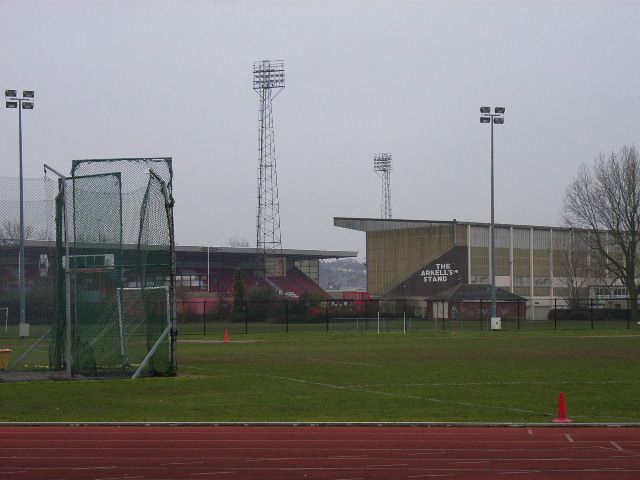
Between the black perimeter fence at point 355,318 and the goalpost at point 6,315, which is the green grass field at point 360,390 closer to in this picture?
the goalpost at point 6,315

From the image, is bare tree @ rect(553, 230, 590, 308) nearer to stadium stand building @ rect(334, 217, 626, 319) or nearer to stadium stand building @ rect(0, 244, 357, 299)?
stadium stand building @ rect(334, 217, 626, 319)

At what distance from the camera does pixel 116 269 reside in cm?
2433

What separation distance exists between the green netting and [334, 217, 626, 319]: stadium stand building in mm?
62168

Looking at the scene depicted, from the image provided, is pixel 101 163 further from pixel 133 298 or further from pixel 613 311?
pixel 613 311

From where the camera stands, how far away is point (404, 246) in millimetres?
93250

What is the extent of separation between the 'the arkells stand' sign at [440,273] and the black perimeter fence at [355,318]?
11812 millimetres

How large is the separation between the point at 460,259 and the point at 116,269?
66535 mm

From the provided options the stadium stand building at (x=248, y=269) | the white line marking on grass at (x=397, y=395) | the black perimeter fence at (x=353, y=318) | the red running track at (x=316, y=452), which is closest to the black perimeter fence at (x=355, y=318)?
the black perimeter fence at (x=353, y=318)

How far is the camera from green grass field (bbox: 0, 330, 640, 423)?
17094 mm

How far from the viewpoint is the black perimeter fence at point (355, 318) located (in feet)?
202

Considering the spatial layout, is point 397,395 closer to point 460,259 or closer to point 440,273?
point 460,259

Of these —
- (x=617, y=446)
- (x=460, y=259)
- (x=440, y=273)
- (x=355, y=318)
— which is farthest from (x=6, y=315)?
(x=440, y=273)

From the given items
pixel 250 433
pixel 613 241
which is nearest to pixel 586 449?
pixel 250 433

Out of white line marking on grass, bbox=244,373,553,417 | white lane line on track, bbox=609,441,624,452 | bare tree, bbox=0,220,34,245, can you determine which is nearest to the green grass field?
white line marking on grass, bbox=244,373,553,417
